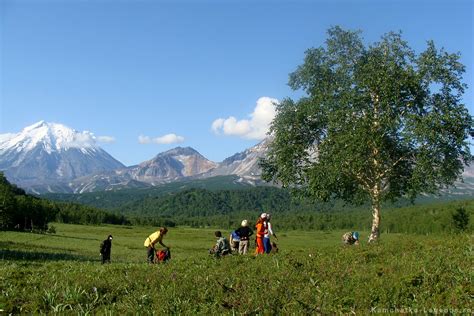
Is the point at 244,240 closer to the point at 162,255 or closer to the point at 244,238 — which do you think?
the point at 244,238

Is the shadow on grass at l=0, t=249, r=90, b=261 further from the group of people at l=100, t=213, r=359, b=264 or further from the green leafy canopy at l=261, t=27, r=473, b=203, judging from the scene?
the green leafy canopy at l=261, t=27, r=473, b=203

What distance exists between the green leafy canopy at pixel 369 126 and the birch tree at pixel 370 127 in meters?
0.08

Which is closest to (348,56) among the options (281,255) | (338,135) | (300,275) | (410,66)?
(410,66)

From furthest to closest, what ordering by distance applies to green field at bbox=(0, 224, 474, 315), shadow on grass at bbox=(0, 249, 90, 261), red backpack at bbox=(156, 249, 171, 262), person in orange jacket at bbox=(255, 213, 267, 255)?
shadow on grass at bbox=(0, 249, 90, 261) → red backpack at bbox=(156, 249, 171, 262) → person in orange jacket at bbox=(255, 213, 267, 255) → green field at bbox=(0, 224, 474, 315)

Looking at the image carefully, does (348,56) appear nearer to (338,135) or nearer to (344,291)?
(338,135)

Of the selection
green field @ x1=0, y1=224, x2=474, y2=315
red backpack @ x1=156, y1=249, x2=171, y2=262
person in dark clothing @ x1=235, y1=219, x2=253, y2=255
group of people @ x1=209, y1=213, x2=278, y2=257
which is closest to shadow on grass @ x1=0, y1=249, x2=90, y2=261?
red backpack @ x1=156, y1=249, x2=171, y2=262

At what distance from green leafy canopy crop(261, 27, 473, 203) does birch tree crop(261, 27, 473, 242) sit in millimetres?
77

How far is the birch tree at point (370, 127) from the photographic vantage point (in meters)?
31.4

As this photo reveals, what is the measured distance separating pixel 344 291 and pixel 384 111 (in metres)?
25.4

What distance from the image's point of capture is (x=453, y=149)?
31719mm

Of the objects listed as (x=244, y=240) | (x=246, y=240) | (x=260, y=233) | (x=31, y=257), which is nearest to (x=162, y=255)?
(x=244, y=240)

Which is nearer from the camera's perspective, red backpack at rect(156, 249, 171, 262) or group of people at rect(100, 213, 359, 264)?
group of people at rect(100, 213, 359, 264)

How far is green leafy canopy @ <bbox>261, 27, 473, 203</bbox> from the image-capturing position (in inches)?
1235

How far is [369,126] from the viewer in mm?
31984
